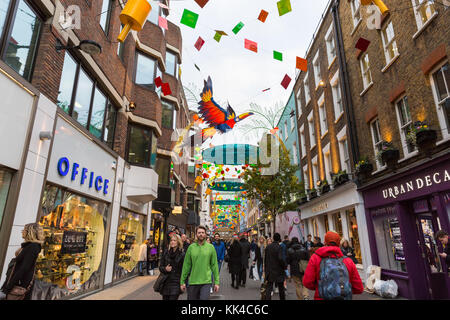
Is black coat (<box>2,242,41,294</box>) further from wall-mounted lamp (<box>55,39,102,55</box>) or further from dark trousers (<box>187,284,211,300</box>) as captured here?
wall-mounted lamp (<box>55,39,102,55</box>)

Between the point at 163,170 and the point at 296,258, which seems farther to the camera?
the point at 163,170

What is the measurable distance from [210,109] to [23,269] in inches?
465

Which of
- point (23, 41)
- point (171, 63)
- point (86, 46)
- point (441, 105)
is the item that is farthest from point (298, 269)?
point (171, 63)

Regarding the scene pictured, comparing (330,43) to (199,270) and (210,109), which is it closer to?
(210,109)

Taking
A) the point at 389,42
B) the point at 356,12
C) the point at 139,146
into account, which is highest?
the point at 356,12

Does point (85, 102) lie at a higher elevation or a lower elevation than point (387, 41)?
lower

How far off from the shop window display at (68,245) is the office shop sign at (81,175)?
412 mm

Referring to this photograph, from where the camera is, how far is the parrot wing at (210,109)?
14.3 metres

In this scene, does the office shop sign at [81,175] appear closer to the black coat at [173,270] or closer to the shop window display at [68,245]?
the shop window display at [68,245]

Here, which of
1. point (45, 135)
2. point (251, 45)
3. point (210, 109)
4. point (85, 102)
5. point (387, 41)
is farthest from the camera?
point (210, 109)

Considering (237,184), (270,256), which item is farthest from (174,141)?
(237,184)

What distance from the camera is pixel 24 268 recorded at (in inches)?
155

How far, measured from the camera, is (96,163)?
925cm
